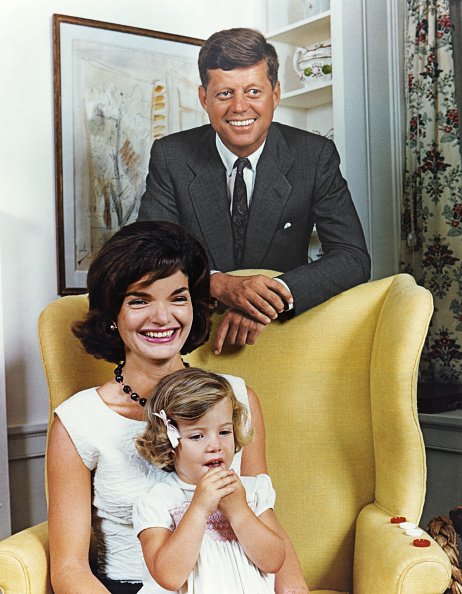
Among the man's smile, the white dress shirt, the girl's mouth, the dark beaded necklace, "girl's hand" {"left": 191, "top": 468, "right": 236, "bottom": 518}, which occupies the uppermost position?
the man's smile

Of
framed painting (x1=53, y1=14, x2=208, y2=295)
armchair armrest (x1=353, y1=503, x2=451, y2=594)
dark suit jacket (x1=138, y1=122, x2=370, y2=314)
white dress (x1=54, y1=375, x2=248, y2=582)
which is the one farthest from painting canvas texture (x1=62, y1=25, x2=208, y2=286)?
armchair armrest (x1=353, y1=503, x2=451, y2=594)

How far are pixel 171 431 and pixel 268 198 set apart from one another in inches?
40.3

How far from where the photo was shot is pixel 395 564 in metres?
1.43

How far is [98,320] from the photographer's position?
162 cm

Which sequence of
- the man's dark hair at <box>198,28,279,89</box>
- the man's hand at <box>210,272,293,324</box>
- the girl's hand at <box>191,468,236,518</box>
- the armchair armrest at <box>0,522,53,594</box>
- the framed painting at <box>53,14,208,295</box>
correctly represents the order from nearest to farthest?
the girl's hand at <box>191,468,236,518</box> < the armchair armrest at <box>0,522,53,594</box> < the man's hand at <box>210,272,293,324</box> < the man's dark hair at <box>198,28,279,89</box> < the framed painting at <box>53,14,208,295</box>

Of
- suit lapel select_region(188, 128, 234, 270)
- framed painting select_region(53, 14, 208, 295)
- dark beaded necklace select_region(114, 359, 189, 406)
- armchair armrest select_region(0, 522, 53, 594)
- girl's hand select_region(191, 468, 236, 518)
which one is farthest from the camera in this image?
framed painting select_region(53, 14, 208, 295)

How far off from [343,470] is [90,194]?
4.45 feet

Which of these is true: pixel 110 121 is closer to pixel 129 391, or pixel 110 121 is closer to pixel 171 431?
pixel 129 391

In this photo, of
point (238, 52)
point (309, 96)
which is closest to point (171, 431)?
point (238, 52)

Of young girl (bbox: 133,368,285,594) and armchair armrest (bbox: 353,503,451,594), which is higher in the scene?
young girl (bbox: 133,368,285,594)

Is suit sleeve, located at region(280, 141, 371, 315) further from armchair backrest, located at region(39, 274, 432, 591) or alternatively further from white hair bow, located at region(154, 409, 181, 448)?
white hair bow, located at region(154, 409, 181, 448)

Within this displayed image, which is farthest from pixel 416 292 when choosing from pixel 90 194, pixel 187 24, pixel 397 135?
pixel 187 24

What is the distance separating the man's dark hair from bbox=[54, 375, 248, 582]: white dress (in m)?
1.08

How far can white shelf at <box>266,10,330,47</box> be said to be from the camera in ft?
8.83
